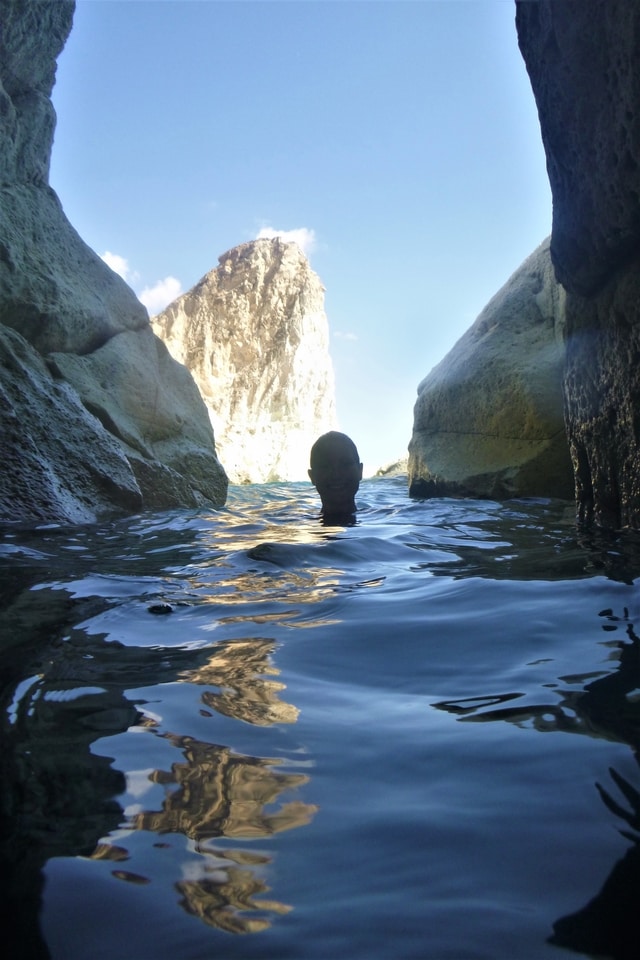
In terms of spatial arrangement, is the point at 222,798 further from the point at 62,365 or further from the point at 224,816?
the point at 62,365

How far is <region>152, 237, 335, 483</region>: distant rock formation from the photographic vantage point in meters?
45.5

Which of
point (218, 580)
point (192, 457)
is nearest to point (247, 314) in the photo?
point (192, 457)

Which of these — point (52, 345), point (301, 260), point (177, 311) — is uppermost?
point (301, 260)

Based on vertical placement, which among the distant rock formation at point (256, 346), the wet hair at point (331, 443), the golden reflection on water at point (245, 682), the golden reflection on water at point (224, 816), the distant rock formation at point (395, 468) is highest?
the distant rock formation at point (256, 346)

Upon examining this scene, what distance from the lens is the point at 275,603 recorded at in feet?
7.85

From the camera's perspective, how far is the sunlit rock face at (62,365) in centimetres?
510

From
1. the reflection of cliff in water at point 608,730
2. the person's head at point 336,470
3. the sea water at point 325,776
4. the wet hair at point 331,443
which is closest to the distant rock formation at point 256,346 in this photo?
the person's head at point 336,470

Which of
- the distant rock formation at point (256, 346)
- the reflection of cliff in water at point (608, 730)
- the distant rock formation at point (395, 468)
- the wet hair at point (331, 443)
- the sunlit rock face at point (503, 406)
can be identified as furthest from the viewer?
the distant rock formation at point (256, 346)

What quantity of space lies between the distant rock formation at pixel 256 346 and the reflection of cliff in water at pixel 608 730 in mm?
42715

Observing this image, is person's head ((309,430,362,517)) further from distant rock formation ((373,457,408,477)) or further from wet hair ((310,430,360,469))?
distant rock formation ((373,457,408,477))

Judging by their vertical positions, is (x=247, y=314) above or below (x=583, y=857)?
above

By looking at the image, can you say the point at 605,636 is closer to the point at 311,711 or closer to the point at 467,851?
the point at 311,711

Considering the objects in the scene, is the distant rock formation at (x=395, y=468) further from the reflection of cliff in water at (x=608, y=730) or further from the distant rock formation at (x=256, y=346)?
the distant rock formation at (x=256, y=346)

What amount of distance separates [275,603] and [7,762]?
4.50 ft
